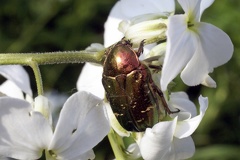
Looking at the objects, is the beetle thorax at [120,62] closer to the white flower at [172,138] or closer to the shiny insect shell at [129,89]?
the shiny insect shell at [129,89]

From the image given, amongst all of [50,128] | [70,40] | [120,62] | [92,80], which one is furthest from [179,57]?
[70,40]

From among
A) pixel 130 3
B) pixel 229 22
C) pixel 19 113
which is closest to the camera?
pixel 19 113

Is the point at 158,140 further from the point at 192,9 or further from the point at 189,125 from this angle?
the point at 192,9

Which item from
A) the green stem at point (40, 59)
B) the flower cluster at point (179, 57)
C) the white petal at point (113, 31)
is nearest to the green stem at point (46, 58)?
the green stem at point (40, 59)

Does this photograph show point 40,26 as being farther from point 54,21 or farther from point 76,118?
point 76,118

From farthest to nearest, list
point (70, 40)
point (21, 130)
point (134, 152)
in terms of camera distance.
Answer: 1. point (70, 40)
2. point (134, 152)
3. point (21, 130)

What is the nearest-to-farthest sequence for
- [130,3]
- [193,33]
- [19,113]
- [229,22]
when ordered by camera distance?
[19,113], [193,33], [130,3], [229,22]

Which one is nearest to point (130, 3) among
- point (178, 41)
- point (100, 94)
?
point (100, 94)
